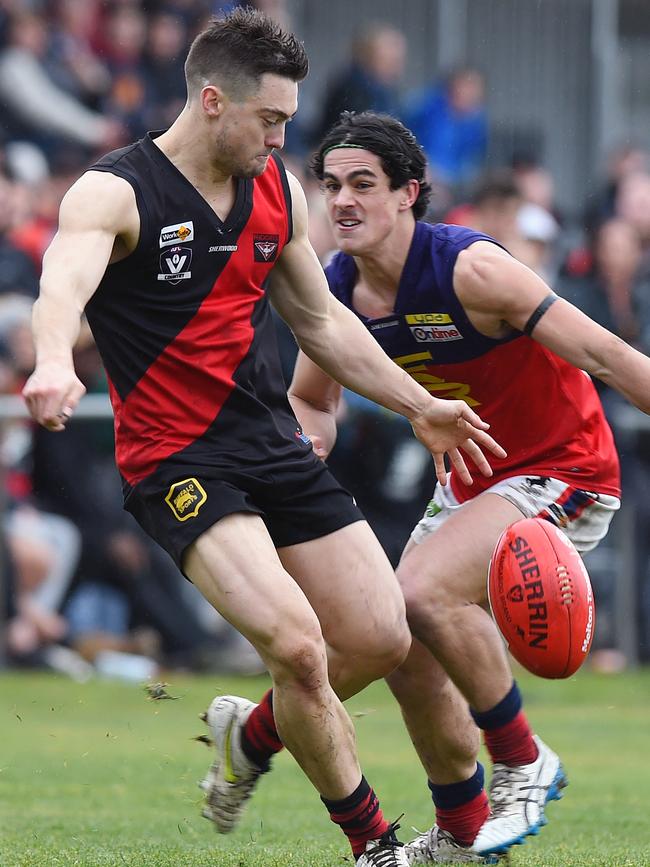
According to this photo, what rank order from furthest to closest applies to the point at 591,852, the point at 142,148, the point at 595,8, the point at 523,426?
the point at 595,8
the point at 523,426
the point at 591,852
the point at 142,148

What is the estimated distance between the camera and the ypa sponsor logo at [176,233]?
16.9 ft

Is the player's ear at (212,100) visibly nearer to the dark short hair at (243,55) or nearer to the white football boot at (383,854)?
the dark short hair at (243,55)

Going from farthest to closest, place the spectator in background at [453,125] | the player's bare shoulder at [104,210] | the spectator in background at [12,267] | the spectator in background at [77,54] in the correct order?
the spectator in background at [453,125], the spectator in background at [77,54], the spectator in background at [12,267], the player's bare shoulder at [104,210]

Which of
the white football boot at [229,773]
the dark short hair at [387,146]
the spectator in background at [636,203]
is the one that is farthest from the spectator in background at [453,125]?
the white football boot at [229,773]

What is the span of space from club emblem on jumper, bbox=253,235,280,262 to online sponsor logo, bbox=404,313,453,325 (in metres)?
0.75

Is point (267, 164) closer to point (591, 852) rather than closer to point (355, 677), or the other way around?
point (355, 677)

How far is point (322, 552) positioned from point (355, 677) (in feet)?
1.46

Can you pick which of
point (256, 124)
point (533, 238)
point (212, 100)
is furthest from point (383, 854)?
point (533, 238)

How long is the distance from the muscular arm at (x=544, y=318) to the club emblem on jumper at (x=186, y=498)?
135 cm

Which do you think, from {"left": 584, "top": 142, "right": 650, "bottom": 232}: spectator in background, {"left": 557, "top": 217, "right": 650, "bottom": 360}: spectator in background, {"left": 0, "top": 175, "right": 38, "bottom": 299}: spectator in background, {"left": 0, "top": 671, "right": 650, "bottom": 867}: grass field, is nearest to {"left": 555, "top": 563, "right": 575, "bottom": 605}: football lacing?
{"left": 0, "top": 671, "right": 650, "bottom": 867}: grass field

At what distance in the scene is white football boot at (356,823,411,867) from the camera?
202 inches

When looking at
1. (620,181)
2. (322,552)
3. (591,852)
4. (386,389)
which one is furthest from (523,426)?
(620,181)

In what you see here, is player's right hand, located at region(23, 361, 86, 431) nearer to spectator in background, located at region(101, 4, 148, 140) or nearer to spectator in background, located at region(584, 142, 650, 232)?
spectator in background, located at region(584, 142, 650, 232)

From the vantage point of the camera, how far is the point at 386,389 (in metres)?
5.61
